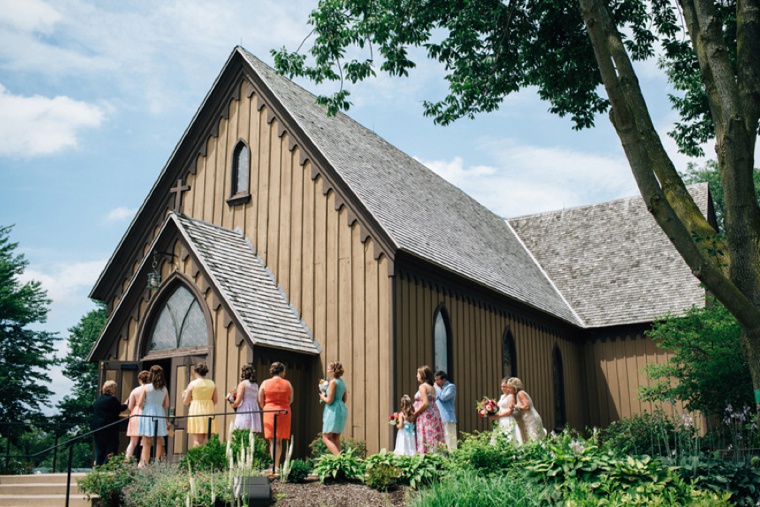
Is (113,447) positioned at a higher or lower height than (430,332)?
lower

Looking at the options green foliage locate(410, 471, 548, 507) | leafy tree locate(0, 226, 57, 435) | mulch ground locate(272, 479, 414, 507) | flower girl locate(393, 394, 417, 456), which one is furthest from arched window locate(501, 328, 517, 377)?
leafy tree locate(0, 226, 57, 435)

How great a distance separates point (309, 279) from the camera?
16.9m

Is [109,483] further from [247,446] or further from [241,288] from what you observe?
[241,288]

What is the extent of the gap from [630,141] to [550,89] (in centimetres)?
527

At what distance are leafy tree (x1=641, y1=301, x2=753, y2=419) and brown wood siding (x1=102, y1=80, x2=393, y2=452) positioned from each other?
668 centimetres

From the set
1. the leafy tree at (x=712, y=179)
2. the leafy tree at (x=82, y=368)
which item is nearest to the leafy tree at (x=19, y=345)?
the leafy tree at (x=82, y=368)

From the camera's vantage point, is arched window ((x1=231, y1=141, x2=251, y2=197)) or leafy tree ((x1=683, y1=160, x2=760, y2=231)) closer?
arched window ((x1=231, y1=141, x2=251, y2=197))

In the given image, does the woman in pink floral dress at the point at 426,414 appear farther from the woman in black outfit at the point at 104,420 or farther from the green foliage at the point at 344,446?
the woman in black outfit at the point at 104,420

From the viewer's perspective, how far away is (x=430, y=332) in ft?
55.5

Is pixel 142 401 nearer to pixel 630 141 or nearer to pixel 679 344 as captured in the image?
pixel 630 141

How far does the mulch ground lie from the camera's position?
34.0 ft

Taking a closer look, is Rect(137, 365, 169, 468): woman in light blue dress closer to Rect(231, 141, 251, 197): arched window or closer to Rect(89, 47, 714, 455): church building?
Rect(89, 47, 714, 455): church building

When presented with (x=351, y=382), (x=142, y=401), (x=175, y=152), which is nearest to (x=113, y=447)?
(x=142, y=401)

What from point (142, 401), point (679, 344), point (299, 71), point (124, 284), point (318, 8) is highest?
point (318, 8)
